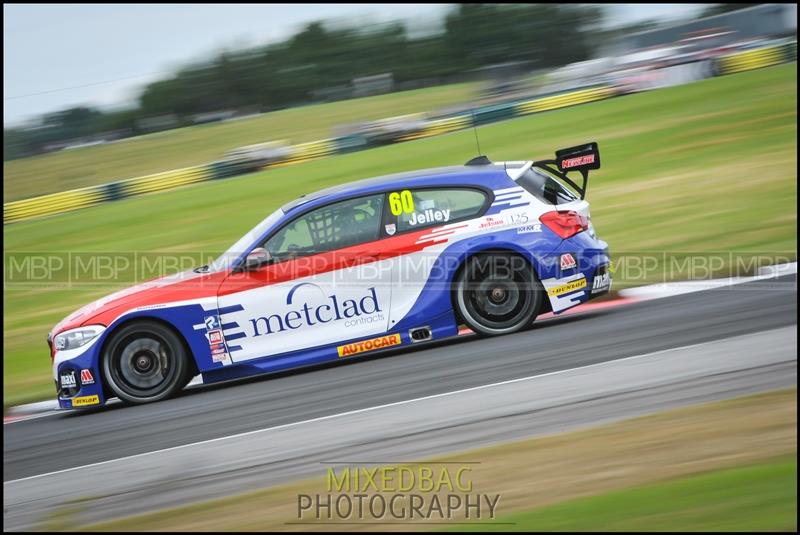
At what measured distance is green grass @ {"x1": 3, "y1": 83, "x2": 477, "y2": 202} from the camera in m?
23.0

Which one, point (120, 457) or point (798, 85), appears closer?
point (120, 457)

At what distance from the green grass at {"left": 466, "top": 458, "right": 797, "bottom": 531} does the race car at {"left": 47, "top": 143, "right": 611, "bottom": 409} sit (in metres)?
3.35

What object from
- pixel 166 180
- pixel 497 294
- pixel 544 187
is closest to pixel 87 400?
pixel 497 294

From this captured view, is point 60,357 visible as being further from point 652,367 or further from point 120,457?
point 652,367

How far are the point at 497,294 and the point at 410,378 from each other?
3.87 feet

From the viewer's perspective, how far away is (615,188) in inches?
546

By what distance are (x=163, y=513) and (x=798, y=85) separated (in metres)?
18.7

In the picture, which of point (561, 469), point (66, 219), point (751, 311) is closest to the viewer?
point (561, 469)

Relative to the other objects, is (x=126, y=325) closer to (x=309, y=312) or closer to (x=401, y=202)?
(x=309, y=312)

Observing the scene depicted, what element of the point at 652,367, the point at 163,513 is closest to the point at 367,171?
the point at 652,367

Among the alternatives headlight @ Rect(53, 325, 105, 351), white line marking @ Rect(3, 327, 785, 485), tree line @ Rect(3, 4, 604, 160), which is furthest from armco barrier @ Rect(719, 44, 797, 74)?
headlight @ Rect(53, 325, 105, 351)

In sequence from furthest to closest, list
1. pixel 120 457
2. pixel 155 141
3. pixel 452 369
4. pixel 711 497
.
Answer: pixel 155 141 < pixel 452 369 < pixel 120 457 < pixel 711 497

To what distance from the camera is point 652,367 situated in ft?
19.7

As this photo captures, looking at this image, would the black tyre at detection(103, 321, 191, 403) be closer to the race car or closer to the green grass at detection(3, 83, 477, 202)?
the race car
